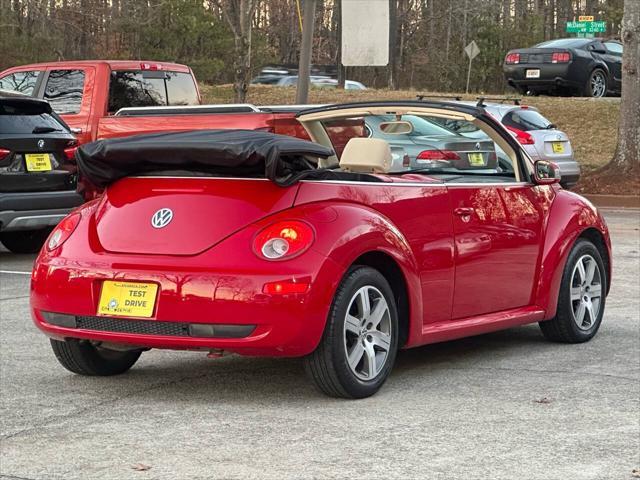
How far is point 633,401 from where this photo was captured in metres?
6.21

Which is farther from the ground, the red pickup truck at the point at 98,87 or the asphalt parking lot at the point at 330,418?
the red pickup truck at the point at 98,87

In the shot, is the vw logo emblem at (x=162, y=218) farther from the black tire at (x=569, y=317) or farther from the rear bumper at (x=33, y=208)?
the rear bumper at (x=33, y=208)

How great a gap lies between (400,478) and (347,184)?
6.25 ft

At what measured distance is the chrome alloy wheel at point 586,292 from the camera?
789 cm

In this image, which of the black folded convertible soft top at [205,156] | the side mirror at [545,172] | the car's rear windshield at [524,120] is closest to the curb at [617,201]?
the car's rear windshield at [524,120]

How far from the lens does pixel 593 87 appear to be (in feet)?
99.3

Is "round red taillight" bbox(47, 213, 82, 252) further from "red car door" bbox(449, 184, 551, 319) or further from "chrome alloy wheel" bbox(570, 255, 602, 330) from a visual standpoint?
"chrome alloy wheel" bbox(570, 255, 602, 330)

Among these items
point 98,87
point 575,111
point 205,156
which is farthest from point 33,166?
point 575,111

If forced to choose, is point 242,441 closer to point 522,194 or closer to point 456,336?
point 456,336

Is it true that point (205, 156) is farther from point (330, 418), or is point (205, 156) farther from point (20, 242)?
point (20, 242)

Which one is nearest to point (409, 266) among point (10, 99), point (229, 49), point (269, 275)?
point (269, 275)

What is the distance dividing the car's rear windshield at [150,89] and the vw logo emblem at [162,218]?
8879mm

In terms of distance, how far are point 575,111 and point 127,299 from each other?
22.4 metres

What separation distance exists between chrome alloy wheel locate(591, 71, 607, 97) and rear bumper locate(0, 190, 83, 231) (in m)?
19.9
